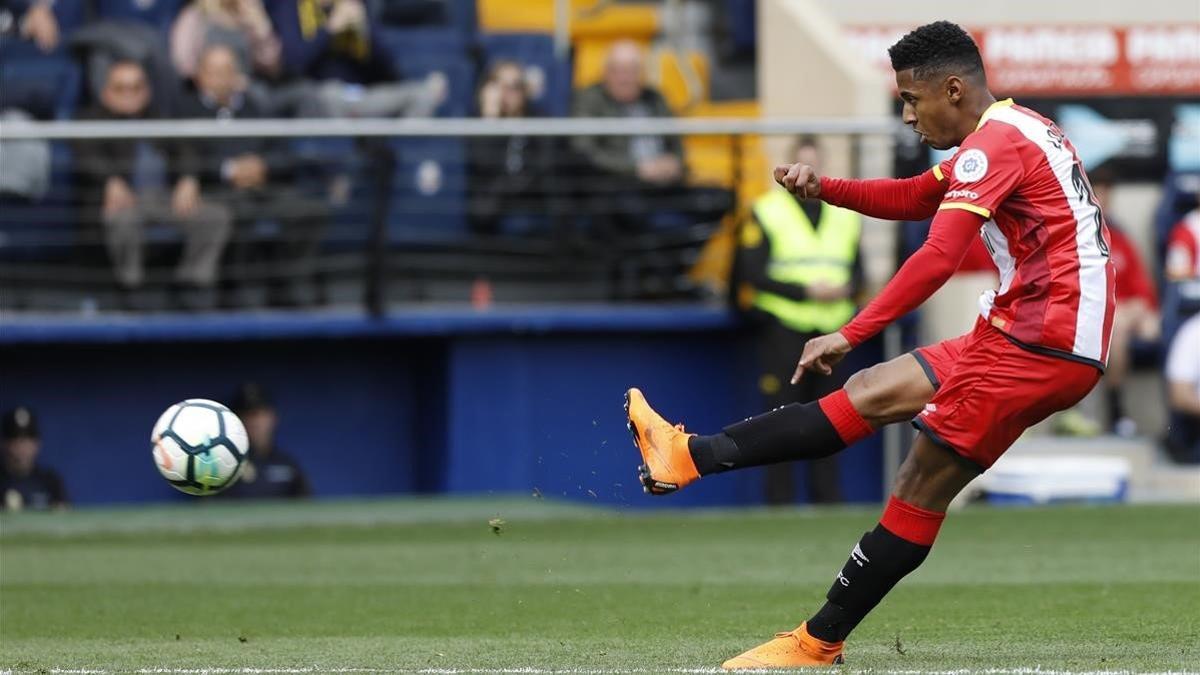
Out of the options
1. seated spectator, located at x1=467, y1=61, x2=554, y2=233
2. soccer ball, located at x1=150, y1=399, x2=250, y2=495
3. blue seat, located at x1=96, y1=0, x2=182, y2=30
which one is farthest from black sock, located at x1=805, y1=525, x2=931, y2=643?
blue seat, located at x1=96, y1=0, x2=182, y2=30

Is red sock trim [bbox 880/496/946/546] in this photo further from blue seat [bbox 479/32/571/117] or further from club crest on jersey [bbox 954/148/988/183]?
blue seat [bbox 479/32/571/117]

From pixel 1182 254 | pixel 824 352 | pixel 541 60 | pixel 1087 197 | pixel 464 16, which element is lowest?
pixel 1182 254

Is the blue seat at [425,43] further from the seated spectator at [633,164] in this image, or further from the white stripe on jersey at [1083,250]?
the white stripe on jersey at [1083,250]

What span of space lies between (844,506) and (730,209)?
2209mm

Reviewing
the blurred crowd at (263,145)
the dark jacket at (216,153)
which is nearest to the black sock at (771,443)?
the blurred crowd at (263,145)

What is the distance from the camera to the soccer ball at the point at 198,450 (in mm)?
8016

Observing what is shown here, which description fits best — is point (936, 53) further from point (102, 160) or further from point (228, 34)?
point (228, 34)

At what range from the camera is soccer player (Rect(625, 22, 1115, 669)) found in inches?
257

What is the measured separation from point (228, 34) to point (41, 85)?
4.36 ft

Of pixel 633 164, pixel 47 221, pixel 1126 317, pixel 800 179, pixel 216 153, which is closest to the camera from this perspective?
pixel 800 179

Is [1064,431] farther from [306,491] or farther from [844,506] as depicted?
[306,491]

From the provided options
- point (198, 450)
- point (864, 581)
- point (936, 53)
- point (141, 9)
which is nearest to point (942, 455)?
point (864, 581)

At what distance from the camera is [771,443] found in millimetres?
6855

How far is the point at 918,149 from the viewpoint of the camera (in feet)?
51.0
